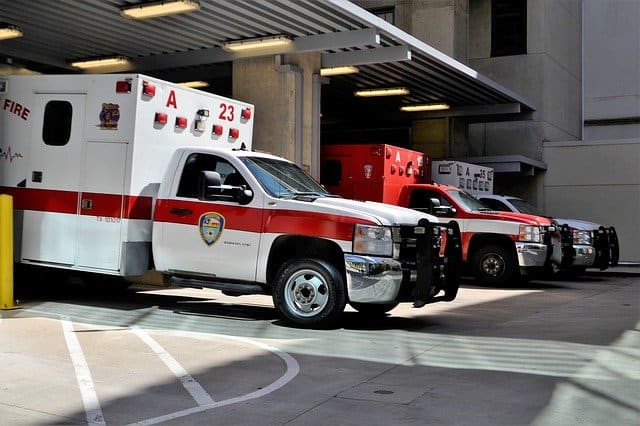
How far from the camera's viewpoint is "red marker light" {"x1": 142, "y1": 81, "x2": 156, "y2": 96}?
32.2 feet

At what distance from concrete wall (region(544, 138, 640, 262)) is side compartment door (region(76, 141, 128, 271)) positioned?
19.7 meters

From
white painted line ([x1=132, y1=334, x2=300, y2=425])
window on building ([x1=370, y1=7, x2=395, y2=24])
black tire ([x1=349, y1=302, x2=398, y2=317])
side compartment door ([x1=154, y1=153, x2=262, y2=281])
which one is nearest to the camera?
white painted line ([x1=132, y1=334, x2=300, y2=425])

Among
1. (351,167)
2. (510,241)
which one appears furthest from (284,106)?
(510,241)

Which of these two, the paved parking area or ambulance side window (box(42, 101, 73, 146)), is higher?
ambulance side window (box(42, 101, 73, 146))

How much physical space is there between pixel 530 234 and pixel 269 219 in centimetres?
770

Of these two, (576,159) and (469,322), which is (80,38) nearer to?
(469,322)

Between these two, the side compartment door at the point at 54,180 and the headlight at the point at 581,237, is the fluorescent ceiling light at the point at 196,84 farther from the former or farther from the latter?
the headlight at the point at 581,237

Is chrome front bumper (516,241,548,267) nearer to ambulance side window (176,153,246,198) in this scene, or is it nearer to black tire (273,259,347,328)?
black tire (273,259,347,328)

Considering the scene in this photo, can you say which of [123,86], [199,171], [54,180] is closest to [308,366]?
[199,171]

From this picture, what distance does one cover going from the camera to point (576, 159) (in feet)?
85.3

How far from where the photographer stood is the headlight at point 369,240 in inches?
346

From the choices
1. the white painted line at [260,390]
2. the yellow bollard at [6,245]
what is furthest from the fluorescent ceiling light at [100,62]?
the white painted line at [260,390]

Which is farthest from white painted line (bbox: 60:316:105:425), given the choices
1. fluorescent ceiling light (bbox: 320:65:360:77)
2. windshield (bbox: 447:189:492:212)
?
fluorescent ceiling light (bbox: 320:65:360:77)

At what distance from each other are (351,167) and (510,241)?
3.76 meters
